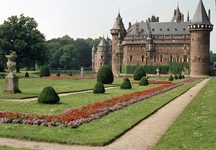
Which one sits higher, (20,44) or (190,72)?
(20,44)

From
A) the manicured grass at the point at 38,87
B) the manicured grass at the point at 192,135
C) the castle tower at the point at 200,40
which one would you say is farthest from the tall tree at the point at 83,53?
the manicured grass at the point at 192,135

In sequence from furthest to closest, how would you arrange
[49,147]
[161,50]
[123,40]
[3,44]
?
[123,40] → [161,50] → [3,44] → [49,147]

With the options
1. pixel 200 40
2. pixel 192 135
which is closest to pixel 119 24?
pixel 200 40

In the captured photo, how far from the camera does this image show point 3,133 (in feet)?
26.1

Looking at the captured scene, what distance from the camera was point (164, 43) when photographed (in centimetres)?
6012

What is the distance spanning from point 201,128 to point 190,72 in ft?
165

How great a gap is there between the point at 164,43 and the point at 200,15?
11.2m

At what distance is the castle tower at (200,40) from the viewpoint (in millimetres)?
52094

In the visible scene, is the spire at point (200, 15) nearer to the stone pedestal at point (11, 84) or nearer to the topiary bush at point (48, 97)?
the stone pedestal at point (11, 84)

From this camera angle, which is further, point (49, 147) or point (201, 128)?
point (201, 128)

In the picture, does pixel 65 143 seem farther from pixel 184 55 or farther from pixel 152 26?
pixel 152 26

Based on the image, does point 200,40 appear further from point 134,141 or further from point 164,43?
point 134,141

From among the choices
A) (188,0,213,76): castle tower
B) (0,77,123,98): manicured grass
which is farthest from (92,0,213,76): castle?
(0,77,123,98): manicured grass

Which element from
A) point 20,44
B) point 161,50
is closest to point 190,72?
point 161,50
